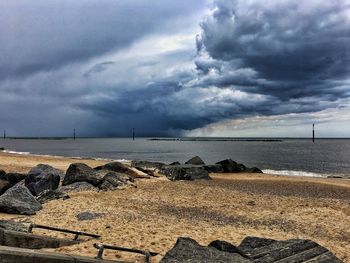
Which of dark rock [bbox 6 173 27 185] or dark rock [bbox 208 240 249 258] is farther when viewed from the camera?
dark rock [bbox 6 173 27 185]

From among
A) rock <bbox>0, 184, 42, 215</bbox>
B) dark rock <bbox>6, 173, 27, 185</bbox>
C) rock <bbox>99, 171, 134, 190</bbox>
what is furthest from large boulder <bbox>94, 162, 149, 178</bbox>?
rock <bbox>0, 184, 42, 215</bbox>

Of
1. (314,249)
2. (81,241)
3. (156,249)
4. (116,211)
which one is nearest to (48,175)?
(116,211)

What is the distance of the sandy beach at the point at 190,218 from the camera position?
11.1 meters

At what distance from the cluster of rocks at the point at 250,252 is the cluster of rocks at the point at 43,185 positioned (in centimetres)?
875

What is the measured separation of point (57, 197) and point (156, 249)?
9.07m

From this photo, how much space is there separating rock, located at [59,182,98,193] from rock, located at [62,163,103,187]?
551 mm

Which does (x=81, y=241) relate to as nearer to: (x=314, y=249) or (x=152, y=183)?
(x=314, y=249)

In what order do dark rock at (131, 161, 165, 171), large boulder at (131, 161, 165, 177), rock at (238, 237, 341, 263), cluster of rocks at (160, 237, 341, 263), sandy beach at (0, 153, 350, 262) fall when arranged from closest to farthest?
cluster of rocks at (160, 237, 341, 263) → rock at (238, 237, 341, 263) → sandy beach at (0, 153, 350, 262) → large boulder at (131, 161, 165, 177) → dark rock at (131, 161, 165, 171)

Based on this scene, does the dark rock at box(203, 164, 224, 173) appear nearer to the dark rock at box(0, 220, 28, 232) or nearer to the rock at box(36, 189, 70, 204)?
the rock at box(36, 189, 70, 204)

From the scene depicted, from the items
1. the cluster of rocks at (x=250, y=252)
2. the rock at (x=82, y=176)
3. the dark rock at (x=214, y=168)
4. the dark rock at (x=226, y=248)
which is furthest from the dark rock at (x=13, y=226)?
the dark rock at (x=214, y=168)

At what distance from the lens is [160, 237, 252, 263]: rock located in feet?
23.6

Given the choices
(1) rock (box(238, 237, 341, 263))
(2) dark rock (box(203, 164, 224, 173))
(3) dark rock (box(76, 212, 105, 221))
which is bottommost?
(2) dark rock (box(203, 164, 224, 173))

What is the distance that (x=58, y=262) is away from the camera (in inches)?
272

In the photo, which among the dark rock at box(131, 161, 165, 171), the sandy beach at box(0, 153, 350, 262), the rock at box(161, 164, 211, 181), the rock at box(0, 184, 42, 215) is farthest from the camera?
the dark rock at box(131, 161, 165, 171)
